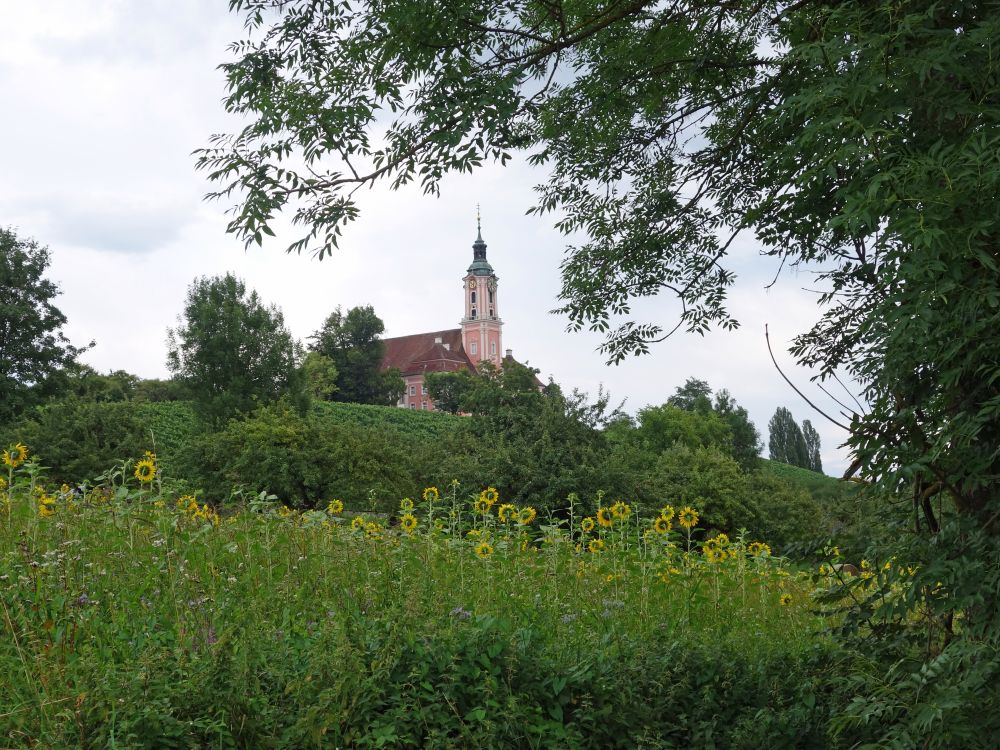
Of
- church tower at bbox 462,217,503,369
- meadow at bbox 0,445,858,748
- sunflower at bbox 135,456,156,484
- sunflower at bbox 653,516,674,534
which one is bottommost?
meadow at bbox 0,445,858,748

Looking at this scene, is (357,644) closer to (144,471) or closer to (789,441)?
(144,471)

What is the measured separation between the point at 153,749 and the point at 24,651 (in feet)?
2.96

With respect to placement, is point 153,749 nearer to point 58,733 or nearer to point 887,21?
point 58,733

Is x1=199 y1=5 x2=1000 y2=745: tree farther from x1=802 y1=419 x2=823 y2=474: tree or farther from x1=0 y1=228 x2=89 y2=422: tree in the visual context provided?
x1=802 y1=419 x2=823 y2=474: tree

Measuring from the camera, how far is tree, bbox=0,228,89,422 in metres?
30.1

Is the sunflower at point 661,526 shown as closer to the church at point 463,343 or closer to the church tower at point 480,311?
the church at point 463,343

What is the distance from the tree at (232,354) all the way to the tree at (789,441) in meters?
29.7

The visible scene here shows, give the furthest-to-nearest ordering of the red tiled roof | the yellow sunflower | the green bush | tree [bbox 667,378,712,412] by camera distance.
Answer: the red tiled roof
tree [bbox 667,378,712,412]
the green bush
the yellow sunflower

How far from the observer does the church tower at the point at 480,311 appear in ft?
291

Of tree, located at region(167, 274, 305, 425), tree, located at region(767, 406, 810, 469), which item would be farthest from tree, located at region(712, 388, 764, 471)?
tree, located at region(167, 274, 305, 425)

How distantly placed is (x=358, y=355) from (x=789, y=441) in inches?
1282

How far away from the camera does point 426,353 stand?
270ft

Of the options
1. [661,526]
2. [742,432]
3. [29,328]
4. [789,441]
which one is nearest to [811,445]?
[789,441]

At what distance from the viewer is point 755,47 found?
6.93 meters
